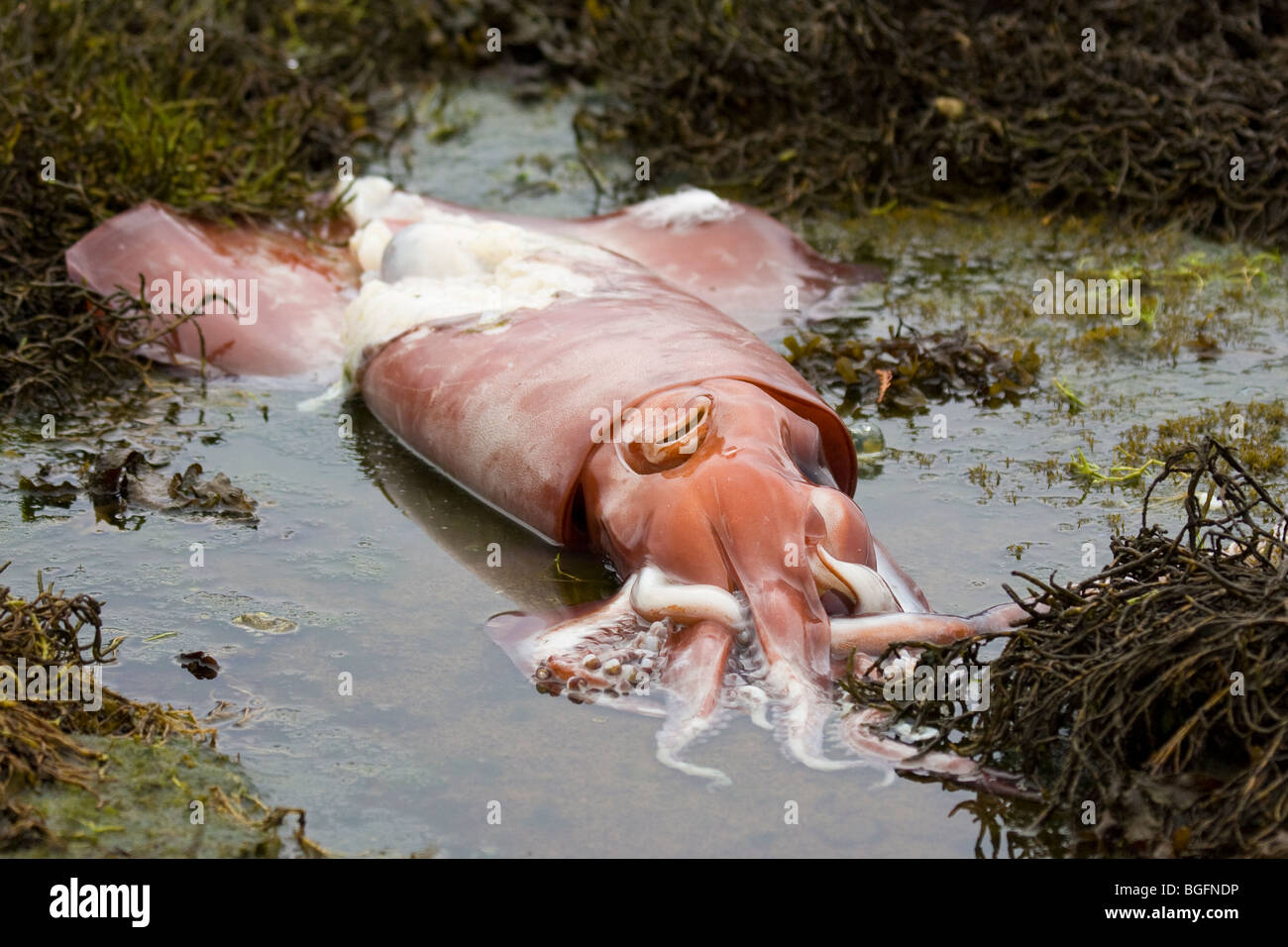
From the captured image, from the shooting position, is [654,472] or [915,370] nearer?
[654,472]

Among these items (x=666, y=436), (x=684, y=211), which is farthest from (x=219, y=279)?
(x=666, y=436)

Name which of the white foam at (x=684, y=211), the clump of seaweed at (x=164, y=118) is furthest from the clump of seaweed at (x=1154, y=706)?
the clump of seaweed at (x=164, y=118)

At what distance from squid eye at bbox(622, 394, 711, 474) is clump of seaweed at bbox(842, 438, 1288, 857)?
33.9 inches

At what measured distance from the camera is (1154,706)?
3.28m

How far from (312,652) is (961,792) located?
5.32 ft

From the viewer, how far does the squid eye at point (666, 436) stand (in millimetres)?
4160

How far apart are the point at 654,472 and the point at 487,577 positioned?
59cm

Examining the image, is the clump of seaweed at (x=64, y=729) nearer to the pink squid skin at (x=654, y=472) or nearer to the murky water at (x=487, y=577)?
the murky water at (x=487, y=577)

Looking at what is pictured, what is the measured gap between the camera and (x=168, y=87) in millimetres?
7934

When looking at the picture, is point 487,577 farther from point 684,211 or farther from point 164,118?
point 164,118

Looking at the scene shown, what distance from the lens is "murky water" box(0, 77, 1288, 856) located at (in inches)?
130

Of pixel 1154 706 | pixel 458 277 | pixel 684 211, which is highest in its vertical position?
pixel 684 211

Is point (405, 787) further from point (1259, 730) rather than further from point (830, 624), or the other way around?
point (1259, 730)
